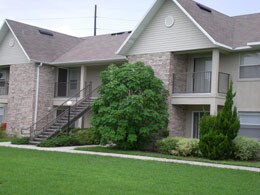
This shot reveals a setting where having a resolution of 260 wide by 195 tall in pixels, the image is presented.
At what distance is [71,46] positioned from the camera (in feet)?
101

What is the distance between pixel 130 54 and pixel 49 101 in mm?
7882

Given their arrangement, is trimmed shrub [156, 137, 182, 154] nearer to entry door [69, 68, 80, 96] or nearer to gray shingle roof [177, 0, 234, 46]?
gray shingle roof [177, 0, 234, 46]

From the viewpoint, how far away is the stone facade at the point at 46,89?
28047 millimetres

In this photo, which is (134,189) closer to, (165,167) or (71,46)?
(165,167)

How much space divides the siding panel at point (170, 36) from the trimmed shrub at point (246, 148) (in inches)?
189

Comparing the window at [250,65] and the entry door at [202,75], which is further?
the entry door at [202,75]

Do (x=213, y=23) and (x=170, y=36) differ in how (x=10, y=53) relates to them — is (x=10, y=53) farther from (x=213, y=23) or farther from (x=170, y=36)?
(x=213, y=23)

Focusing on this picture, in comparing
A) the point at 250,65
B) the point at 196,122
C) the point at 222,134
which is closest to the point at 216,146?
the point at 222,134

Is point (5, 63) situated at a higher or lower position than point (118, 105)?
higher

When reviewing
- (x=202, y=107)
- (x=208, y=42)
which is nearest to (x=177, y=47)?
(x=208, y=42)

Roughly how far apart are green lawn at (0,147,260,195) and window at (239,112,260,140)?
21.1ft

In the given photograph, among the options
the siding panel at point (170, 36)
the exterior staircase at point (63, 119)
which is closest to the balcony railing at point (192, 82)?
the siding panel at point (170, 36)

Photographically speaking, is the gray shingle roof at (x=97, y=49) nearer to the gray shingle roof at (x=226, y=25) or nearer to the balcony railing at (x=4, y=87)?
the balcony railing at (x=4, y=87)

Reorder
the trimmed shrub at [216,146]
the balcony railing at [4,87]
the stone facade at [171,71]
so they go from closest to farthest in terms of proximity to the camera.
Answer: the trimmed shrub at [216,146] < the stone facade at [171,71] < the balcony railing at [4,87]
